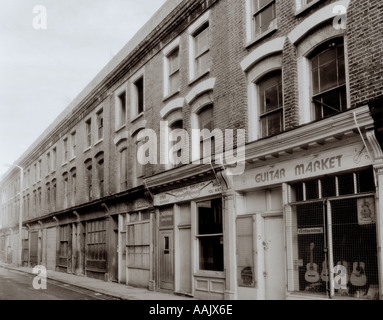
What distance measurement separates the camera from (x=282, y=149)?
469 inches

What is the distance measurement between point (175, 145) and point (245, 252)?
223 inches

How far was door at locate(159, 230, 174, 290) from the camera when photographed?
1760 cm

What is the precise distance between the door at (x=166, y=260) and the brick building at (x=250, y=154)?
0.22 feet

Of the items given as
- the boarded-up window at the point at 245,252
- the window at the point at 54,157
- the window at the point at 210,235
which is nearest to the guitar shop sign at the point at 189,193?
the window at the point at 210,235

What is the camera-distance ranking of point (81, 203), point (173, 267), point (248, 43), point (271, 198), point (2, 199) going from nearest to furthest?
point (271, 198)
point (248, 43)
point (173, 267)
point (81, 203)
point (2, 199)

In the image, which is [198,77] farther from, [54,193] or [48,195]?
[48,195]

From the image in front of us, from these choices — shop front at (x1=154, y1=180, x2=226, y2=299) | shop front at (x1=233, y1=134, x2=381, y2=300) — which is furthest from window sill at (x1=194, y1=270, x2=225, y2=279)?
shop front at (x1=233, y1=134, x2=381, y2=300)

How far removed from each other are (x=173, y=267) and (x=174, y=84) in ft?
21.1

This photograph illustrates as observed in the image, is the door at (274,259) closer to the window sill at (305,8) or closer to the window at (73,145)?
the window sill at (305,8)

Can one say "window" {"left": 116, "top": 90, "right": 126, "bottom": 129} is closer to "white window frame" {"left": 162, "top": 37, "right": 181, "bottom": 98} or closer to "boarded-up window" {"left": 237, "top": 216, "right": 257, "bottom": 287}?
"white window frame" {"left": 162, "top": 37, "right": 181, "bottom": 98}

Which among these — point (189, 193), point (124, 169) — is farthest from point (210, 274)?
point (124, 169)

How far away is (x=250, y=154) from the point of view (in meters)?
13.0

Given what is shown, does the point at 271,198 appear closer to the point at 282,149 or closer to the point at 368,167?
the point at 282,149
